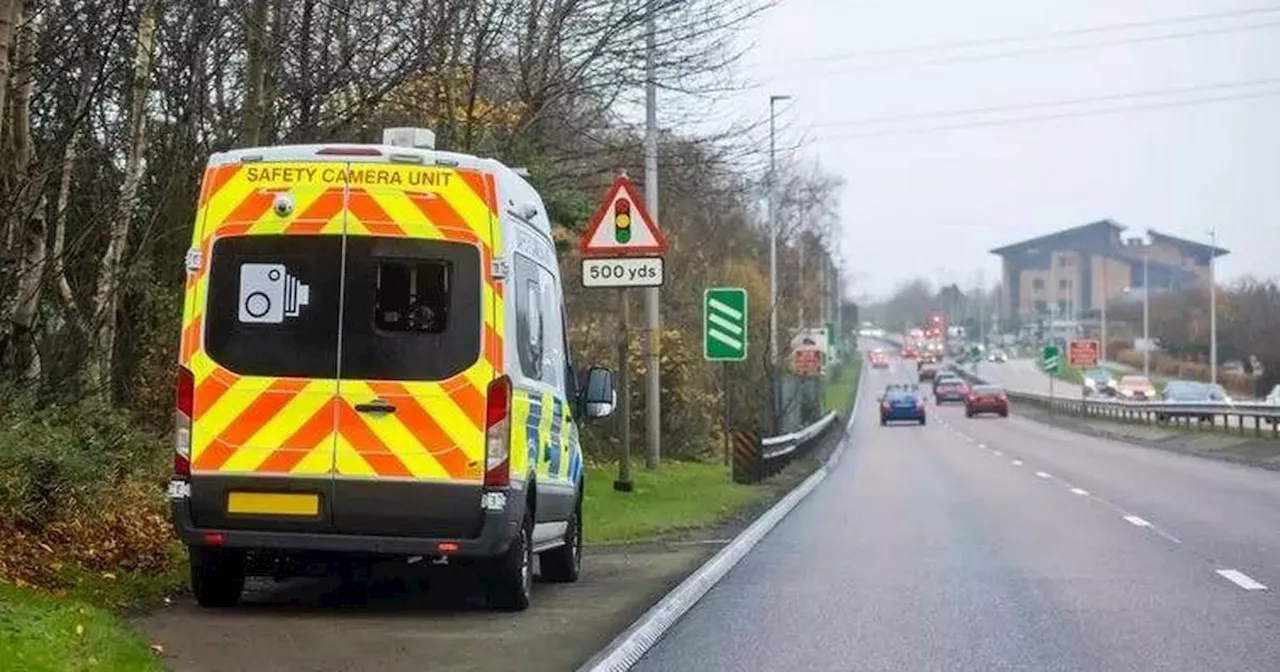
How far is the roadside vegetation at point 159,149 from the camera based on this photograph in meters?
10.9

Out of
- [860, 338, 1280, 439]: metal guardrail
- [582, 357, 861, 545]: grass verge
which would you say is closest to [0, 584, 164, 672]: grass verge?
[582, 357, 861, 545]: grass verge

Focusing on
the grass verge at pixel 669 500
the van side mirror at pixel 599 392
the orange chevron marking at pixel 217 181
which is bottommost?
the grass verge at pixel 669 500

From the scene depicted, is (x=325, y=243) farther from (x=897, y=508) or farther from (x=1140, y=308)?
(x=1140, y=308)

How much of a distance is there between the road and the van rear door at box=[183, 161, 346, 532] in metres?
2.19

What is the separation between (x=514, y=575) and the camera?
10.3 m

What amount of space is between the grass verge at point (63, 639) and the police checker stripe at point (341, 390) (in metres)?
1.29

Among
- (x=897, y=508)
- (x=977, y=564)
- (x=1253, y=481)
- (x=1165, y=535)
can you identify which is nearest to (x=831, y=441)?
(x=1253, y=481)

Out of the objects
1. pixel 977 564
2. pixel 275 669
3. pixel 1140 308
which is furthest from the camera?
pixel 1140 308

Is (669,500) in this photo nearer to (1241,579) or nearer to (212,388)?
(1241,579)

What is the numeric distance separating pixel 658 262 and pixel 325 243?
8253 millimetres

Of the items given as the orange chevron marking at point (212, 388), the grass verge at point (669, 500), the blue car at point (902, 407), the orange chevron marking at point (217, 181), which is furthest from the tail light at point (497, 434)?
the blue car at point (902, 407)

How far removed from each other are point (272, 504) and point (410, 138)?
8.46ft

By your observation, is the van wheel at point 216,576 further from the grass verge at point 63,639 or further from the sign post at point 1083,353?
the sign post at point 1083,353

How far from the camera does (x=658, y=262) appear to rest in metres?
17.8
